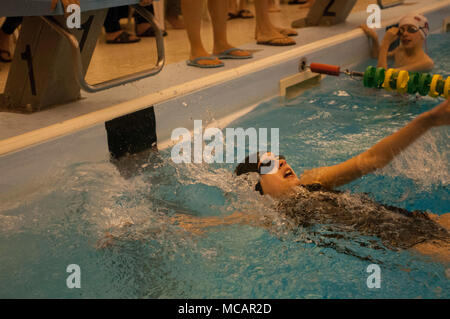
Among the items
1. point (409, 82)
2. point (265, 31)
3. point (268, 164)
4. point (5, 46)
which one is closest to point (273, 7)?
point (265, 31)

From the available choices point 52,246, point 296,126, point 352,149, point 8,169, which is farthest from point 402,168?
point 8,169

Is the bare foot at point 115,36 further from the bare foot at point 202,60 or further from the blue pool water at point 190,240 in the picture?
the blue pool water at point 190,240

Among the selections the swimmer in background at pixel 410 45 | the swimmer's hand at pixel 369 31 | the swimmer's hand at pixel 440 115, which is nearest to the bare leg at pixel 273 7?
the swimmer's hand at pixel 369 31

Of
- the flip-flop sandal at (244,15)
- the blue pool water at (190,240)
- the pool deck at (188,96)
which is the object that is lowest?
the blue pool water at (190,240)

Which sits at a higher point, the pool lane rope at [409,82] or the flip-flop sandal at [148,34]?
the flip-flop sandal at [148,34]

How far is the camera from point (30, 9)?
2275 mm

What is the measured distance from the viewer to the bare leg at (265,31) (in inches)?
153

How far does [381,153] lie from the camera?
5.73 feet

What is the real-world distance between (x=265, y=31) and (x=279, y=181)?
227cm

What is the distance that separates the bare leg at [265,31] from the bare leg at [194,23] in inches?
27.0

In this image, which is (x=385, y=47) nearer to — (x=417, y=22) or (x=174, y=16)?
(x=417, y=22)

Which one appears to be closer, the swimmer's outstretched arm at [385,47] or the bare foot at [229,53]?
the bare foot at [229,53]
